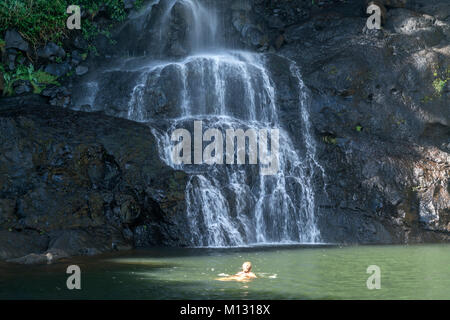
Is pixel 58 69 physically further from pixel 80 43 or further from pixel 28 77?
pixel 80 43

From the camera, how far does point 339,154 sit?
19953mm

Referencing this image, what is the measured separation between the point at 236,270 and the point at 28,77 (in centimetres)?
1547

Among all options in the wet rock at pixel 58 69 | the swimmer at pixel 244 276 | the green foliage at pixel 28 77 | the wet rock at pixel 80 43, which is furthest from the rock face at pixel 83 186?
the wet rock at pixel 80 43

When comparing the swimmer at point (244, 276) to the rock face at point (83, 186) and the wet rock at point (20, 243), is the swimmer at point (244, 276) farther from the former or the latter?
the wet rock at point (20, 243)

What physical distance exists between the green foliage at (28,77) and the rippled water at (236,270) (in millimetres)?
11270

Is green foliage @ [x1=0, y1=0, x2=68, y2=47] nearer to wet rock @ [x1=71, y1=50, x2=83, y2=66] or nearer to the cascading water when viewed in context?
wet rock @ [x1=71, y1=50, x2=83, y2=66]

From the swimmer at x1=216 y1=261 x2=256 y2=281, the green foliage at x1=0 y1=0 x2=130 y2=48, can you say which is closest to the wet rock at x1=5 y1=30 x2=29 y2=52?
the green foliage at x1=0 y1=0 x2=130 y2=48

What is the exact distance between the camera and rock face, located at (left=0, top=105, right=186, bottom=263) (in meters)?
14.9

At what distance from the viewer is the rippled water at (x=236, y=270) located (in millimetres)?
8359

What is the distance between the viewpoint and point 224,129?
19188mm

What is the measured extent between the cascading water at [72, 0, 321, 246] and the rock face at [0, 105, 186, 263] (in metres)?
0.92

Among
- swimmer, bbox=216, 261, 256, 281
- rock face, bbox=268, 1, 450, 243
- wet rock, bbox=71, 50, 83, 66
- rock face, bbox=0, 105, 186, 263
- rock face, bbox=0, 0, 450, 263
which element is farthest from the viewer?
wet rock, bbox=71, 50, 83, 66
